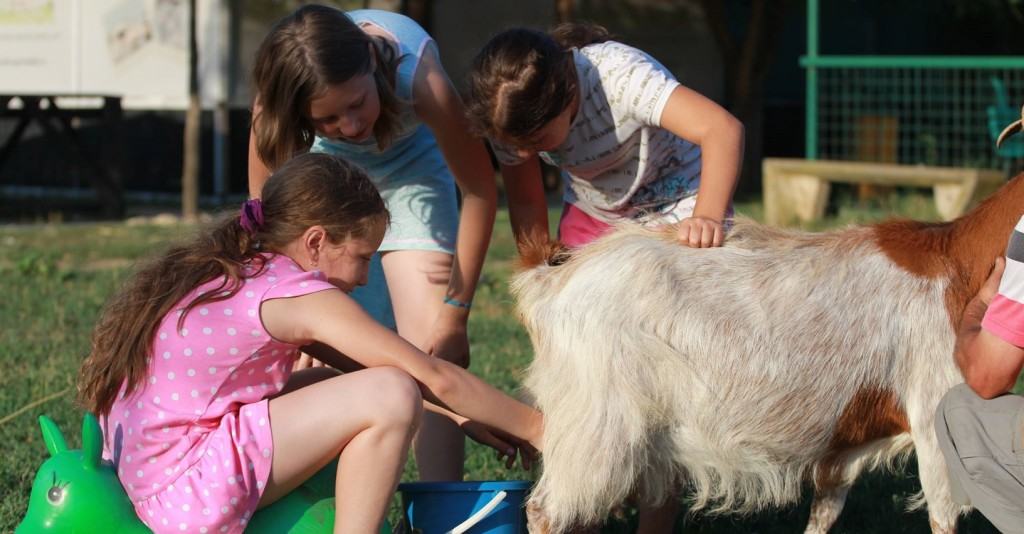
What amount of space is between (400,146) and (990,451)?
1.99 m

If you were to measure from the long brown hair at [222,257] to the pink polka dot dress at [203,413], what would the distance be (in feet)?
0.11

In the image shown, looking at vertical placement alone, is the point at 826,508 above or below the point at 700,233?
below

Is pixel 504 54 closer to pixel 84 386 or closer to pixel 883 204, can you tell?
pixel 84 386

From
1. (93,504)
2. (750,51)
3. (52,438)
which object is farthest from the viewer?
(750,51)

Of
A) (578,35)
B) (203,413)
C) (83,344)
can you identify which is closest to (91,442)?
(203,413)

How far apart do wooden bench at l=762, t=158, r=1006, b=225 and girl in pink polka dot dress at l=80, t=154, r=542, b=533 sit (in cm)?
760

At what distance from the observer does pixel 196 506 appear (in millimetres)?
2852

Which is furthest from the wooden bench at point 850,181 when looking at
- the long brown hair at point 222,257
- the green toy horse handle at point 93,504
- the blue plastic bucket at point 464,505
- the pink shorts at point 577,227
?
the green toy horse handle at point 93,504

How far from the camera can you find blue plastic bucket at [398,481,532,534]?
3.08 m

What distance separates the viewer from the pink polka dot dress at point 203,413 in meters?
2.87

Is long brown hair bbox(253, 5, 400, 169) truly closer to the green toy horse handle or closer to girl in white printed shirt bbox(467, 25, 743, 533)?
girl in white printed shirt bbox(467, 25, 743, 533)

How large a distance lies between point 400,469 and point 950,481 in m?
1.35

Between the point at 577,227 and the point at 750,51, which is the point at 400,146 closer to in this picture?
the point at 577,227

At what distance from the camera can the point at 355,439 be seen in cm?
294
